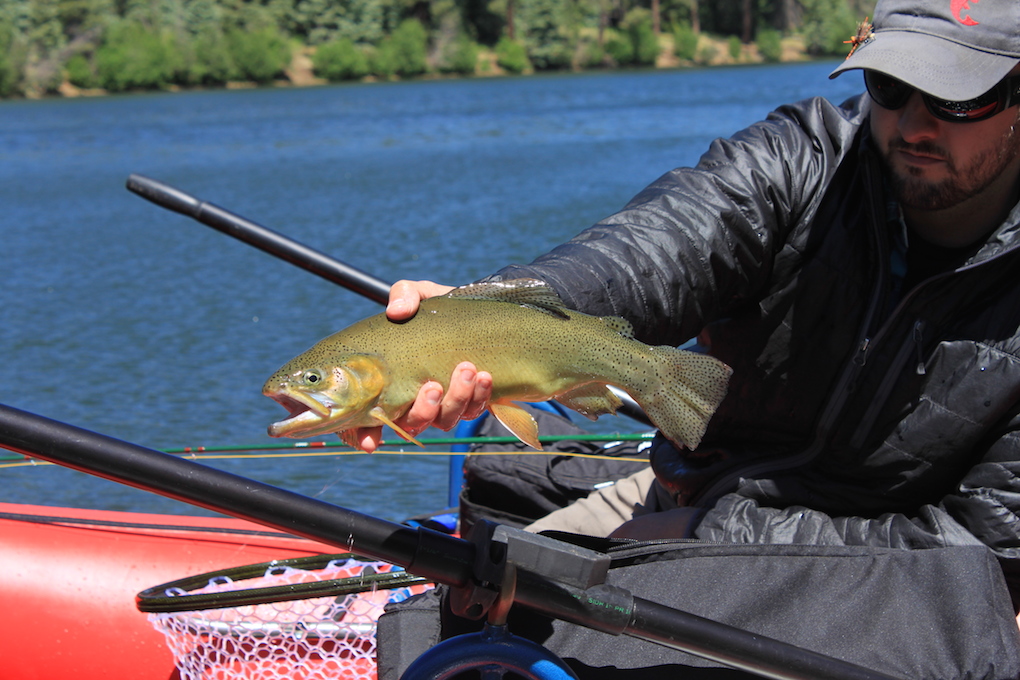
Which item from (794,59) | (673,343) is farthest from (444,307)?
(794,59)

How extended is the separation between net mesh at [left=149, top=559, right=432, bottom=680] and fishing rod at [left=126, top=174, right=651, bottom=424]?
161cm

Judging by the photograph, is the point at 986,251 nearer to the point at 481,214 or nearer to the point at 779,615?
the point at 779,615

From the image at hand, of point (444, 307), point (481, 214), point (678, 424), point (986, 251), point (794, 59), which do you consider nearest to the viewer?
point (444, 307)

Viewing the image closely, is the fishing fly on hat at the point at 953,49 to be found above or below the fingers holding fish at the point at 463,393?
above

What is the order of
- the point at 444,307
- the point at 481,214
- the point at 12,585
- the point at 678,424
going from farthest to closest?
the point at 481,214 < the point at 12,585 < the point at 678,424 < the point at 444,307

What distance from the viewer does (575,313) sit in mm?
2273

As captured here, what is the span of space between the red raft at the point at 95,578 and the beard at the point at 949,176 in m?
2.22

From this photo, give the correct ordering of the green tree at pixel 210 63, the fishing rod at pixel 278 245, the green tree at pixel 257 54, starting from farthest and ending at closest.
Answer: the green tree at pixel 257 54
the green tree at pixel 210 63
the fishing rod at pixel 278 245

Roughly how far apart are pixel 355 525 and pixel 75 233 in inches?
583

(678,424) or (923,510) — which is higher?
(678,424)

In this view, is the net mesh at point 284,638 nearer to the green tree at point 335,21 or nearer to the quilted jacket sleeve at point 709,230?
the quilted jacket sleeve at point 709,230

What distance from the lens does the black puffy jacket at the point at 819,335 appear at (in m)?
2.61

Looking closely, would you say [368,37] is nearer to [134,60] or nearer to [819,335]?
[134,60]

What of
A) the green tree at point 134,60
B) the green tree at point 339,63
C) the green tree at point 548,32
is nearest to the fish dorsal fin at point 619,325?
the green tree at point 134,60
